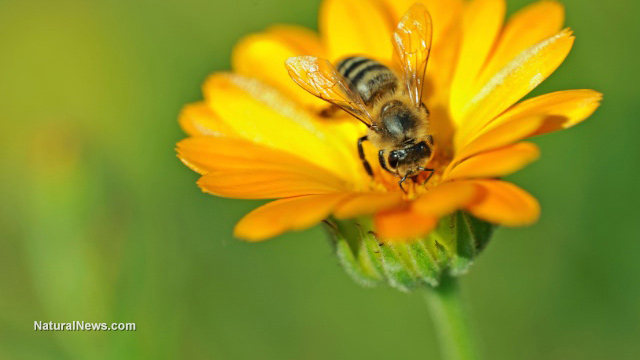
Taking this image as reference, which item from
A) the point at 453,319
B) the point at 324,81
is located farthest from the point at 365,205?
the point at 324,81

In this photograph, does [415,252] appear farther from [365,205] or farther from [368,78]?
[368,78]

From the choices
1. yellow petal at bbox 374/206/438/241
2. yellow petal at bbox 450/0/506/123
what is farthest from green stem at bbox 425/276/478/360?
yellow petal at bbox 450/0/506/123

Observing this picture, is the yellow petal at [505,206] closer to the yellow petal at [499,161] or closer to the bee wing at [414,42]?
the yellow petal at [499,161]

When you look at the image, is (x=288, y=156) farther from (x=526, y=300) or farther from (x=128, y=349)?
(x=526, y=300)

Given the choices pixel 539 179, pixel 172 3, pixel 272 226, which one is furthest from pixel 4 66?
pixel 272 226

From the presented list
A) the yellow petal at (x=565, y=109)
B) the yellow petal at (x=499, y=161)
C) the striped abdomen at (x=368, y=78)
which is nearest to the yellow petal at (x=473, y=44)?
the striped abdomen at (x=368, y=78)
